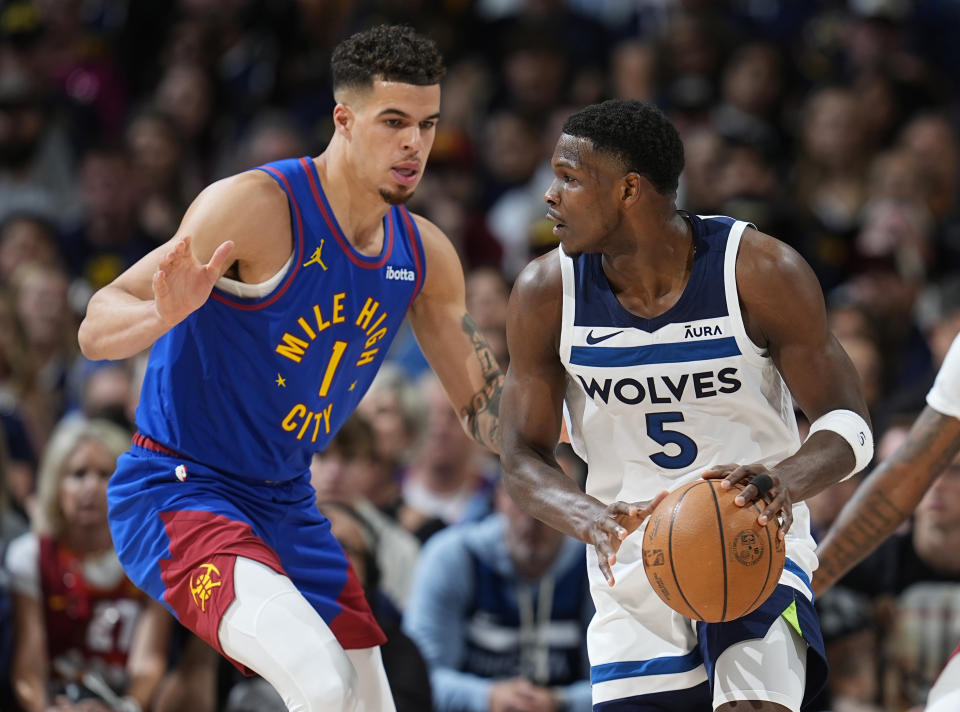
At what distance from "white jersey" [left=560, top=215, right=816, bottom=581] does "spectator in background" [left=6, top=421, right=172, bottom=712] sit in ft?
9.23

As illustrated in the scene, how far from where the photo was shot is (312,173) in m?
4.46

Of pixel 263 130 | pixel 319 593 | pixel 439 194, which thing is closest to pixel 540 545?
pixel 319 593

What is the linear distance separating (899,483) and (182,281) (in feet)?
7.30

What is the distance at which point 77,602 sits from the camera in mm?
6070

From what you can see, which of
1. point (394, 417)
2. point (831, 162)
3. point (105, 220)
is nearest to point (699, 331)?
point (394, 417)

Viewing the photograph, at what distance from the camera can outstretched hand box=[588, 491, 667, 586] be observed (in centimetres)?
349

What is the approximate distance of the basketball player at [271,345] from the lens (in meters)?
4.04

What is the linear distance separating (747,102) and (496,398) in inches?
227

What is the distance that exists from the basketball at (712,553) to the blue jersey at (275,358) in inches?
52.6

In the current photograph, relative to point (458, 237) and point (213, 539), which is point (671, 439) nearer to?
point (213, 539)

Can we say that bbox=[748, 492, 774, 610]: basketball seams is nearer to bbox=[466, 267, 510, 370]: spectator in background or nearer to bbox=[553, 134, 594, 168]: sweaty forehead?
bbox=[553, 134, 594, 168]: sweaty forehead

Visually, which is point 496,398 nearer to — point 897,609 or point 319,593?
point 319,593

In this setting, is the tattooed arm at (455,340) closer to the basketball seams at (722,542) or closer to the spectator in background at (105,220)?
the basketball seams at (722,542)

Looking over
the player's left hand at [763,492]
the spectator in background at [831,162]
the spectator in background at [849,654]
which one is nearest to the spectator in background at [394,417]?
the spectator in background at [849,654]
